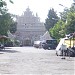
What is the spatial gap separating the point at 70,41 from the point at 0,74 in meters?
22.1

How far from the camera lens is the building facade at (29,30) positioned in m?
148

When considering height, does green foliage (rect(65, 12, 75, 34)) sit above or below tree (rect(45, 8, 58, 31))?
below

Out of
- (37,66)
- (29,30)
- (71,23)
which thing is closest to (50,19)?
(29,30)

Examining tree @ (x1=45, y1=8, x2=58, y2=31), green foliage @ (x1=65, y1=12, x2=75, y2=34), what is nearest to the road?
green foliage @ (x1=65, y1=12, x2=75, y2=34)

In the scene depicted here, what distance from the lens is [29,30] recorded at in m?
154

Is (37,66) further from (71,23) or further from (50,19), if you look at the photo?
(50,19)

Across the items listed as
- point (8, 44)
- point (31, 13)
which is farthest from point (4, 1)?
point (31, 13)

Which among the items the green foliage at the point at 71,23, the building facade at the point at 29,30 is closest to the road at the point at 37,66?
the green foliage at the point at 71,23

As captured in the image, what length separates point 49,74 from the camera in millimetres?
16203

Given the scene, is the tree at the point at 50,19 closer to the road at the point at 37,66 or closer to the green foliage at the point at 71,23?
the green foliage at the point at 71,23

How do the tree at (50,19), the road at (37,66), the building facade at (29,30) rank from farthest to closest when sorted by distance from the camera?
the building facade at (29,30) → the tree at (50,19) → the road at (37,66)

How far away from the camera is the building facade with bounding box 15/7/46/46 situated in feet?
484

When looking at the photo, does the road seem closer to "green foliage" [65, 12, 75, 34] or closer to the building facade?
"green foliage" [65, 12, 75, 34]

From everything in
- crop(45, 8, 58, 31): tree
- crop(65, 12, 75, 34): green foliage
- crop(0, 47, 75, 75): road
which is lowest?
crop(0, 47, 75, 75): road
